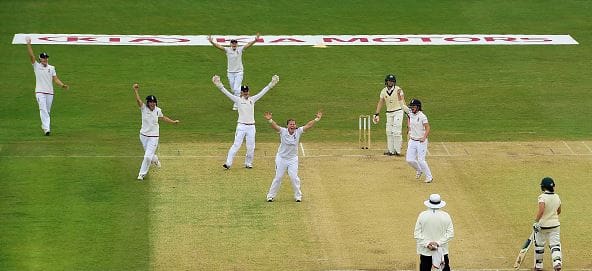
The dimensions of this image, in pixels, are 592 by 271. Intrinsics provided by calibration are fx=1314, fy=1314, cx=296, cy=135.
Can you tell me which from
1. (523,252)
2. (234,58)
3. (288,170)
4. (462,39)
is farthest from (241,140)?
(462,39)

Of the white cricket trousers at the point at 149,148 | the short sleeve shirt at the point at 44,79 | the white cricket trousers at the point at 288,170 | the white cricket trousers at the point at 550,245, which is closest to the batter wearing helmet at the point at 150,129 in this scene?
the white cricket trousers at the point at 149,148

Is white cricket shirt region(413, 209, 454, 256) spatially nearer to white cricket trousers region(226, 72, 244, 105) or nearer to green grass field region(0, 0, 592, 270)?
Answer: green grass field region(0, 0, 592, 270)

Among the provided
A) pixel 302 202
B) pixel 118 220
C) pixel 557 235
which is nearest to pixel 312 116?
pixel 302 202

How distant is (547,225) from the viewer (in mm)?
26125

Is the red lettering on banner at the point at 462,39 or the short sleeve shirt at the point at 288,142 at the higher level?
the red lettering on banner at the point at 462,39

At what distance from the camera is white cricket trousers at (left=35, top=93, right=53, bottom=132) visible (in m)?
36.3

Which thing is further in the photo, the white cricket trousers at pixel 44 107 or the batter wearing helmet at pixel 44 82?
the white cricket trousers at pixel 44 107

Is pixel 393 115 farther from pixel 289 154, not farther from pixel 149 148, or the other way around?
pixel 149 148

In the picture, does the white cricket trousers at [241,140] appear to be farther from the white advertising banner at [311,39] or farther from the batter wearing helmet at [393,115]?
the white advertising banner at [311,39]

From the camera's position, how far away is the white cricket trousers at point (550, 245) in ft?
85.5

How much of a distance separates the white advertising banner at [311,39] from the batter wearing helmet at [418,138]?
1463 centimetres

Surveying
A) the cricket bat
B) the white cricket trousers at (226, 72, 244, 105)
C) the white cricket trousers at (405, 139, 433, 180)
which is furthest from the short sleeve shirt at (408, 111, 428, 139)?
the white cricket trousers at (226, 72, 244, 105)

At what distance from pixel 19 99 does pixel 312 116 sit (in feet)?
29.6

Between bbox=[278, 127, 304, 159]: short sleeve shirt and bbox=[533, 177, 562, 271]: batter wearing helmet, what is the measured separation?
6.46m
